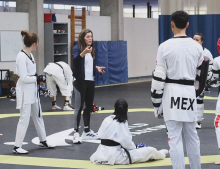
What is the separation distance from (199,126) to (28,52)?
3.44 metres

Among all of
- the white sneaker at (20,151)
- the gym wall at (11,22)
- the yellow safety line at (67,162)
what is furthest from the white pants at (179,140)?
the gym wall at (11,22)

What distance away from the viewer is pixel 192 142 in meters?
4.84

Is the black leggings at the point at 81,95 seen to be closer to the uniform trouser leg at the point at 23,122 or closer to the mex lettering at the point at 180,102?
the uniform trouser leg at the point at 23,122

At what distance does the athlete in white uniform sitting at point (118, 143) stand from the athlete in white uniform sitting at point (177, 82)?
1479 mm

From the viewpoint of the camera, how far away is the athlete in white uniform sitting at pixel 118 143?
620cm

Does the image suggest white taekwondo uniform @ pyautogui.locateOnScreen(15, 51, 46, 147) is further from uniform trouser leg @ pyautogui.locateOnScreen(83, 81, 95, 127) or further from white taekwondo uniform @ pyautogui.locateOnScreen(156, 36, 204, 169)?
A: white taekwondo uniform @ pyautogui.locateOnScreen(156, 36, 204, 169)

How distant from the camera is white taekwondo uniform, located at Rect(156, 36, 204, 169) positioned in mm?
4691

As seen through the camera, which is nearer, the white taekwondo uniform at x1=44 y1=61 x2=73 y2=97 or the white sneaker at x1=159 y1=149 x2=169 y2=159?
the white sneaker at x1=159 y1=149 x2=169 y2=159

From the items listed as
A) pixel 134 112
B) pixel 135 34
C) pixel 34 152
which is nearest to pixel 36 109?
pixel 34 152

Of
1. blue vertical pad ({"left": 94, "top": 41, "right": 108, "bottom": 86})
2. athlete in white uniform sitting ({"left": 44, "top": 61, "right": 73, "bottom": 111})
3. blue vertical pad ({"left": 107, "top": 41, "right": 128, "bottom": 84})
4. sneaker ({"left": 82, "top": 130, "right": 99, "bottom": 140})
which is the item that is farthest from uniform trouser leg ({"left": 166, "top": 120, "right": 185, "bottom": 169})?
blue vertical pad ({"left": 107, "top": 41, "right": 128, "bottom": 84})

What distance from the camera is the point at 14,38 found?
660 inches

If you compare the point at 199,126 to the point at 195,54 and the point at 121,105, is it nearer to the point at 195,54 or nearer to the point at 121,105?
the point at 121,105

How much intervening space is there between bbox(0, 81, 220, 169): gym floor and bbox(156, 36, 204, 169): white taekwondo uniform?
143cm

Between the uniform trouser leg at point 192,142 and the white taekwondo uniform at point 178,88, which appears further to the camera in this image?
the uniform trouser leg at point 192,142
